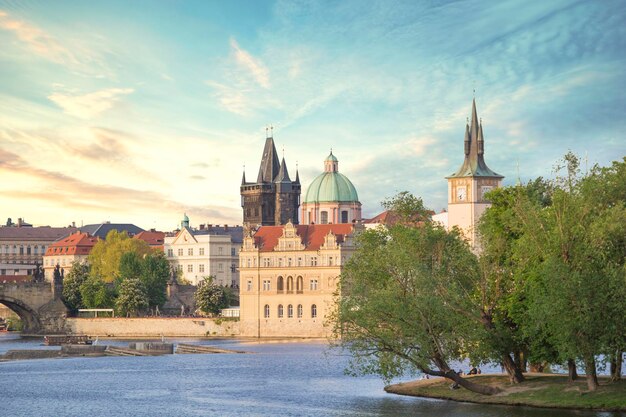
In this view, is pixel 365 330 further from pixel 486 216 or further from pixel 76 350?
pixel 76 350

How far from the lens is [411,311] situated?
6569cm

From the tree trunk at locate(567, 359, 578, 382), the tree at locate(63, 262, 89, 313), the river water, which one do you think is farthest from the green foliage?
the tree trunk at locate(567, 359, 578, 382)

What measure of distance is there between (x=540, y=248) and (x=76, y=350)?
6581 cm

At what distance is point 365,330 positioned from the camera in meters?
66.7

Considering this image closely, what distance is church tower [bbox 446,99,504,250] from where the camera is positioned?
181m

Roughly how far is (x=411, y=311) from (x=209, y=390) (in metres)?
19.5

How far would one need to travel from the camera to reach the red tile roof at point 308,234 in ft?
503

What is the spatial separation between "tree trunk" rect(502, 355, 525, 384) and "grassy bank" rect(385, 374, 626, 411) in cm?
39

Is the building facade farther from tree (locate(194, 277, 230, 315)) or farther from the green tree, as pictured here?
the green tree

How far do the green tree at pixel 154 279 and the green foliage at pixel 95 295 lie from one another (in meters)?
4.83

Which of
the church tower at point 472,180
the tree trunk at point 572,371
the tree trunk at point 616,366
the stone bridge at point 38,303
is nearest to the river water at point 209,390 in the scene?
the tree trunk at point 572,371

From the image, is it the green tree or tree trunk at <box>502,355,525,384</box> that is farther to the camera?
the green tree

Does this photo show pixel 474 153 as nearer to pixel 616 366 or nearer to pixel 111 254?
pixel 111 254

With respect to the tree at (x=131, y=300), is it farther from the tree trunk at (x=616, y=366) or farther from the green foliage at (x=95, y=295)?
the tree trunk at (x=616, y=366)
